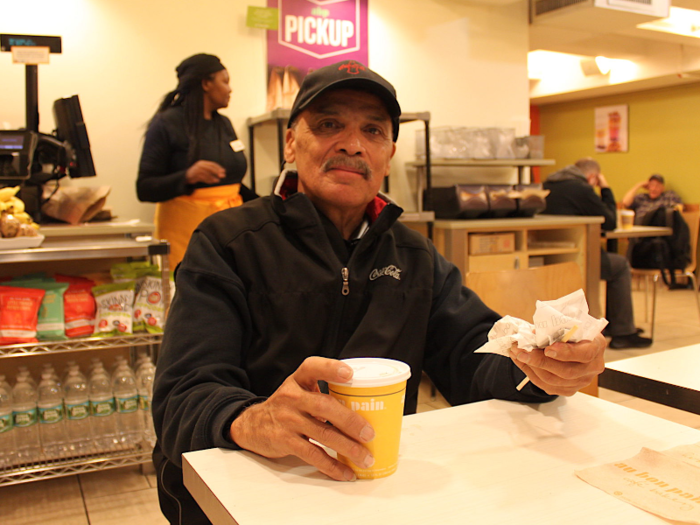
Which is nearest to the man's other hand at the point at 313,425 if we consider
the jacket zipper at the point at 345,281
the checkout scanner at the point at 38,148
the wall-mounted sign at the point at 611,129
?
the jacket zipper at the point at 345,281

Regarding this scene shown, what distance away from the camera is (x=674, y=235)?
18.8ft

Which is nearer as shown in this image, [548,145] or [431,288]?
[431,288]

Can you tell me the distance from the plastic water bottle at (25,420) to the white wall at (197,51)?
1.43m

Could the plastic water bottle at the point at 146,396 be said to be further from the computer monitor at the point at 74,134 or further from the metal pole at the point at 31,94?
the metal pole at the point at 31,94

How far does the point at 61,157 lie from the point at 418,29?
9.47ft

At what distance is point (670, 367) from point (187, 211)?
2.38 m

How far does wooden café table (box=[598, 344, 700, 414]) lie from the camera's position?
110 centimetres

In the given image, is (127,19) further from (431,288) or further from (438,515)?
(438,515)

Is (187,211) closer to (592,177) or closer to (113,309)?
(113,309)

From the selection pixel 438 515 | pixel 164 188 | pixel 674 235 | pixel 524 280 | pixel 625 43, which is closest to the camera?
pixel 438 515

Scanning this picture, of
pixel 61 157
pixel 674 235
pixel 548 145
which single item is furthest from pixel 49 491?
pixel 548 145

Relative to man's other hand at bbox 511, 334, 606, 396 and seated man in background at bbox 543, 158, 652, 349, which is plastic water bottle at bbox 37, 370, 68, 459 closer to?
man's other hand at bbox 511, 334, 606, 396

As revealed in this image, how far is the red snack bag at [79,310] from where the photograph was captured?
2352 mm

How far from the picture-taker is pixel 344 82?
1.20m
